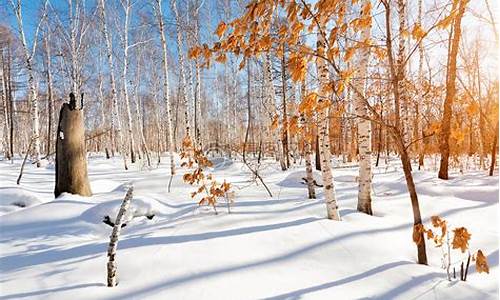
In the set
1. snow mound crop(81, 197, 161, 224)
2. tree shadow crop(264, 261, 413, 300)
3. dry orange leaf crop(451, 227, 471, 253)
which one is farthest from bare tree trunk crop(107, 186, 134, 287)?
dry orange leaf crop(451, 227, 471, 253)

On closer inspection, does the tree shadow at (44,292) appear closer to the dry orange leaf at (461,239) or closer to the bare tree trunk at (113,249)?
the bare tree trunk at (113,249)

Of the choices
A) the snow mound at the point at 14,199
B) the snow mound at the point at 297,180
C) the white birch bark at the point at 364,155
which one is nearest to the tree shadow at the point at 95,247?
the white birch bark at the point at 364,155

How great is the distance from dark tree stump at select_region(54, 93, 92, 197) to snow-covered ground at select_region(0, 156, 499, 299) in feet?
1.47

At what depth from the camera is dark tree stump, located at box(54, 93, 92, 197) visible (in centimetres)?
537

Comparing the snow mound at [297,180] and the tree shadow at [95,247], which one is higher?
the snow mound at [297,180]

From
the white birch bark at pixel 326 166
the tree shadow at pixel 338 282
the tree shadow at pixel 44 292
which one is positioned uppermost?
the white birch bark at pixel 326 166

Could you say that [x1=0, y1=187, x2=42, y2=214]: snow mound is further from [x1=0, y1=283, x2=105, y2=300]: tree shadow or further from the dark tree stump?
[x1=0, y1=283, x2=105, y2=300]: tree shadow

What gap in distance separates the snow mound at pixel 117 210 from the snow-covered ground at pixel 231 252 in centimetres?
2

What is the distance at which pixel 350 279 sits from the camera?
2.54 m

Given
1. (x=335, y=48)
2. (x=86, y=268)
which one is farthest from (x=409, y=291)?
(x=86, y=268)

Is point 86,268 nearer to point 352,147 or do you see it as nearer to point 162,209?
point 162,209

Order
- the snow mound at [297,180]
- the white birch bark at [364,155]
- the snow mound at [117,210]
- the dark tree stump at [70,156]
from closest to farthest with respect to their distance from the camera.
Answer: the snow mound at [117,210] < the white birch bark at [364,155] < the dark tree stump at [70,156] < the snow mound at [297,180]

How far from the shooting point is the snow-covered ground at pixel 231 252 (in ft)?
7.64

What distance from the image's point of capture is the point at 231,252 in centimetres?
288
